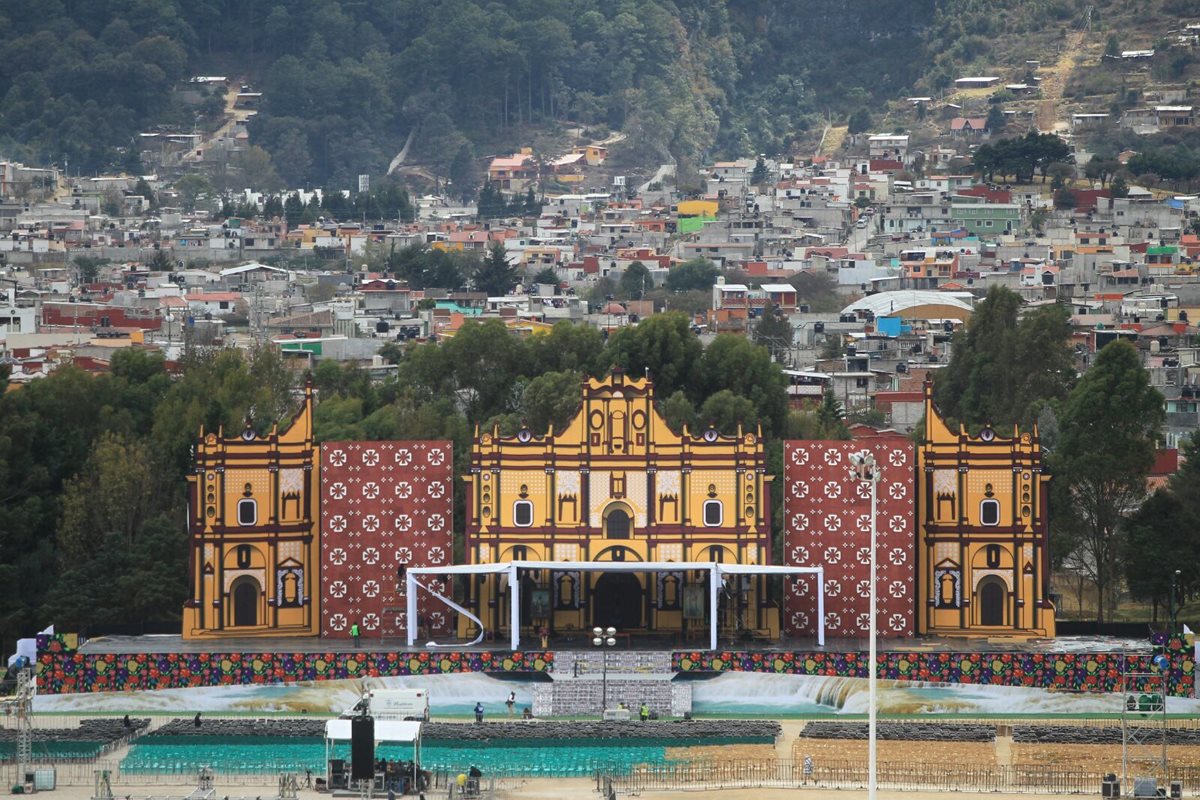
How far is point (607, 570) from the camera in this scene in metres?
75.8

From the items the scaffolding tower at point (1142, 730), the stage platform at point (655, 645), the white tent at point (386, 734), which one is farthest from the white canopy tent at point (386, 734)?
the scaffolding tower at point (1142, 730)

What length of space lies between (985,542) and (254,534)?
1746cm

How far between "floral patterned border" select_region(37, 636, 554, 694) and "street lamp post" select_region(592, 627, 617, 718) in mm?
1242

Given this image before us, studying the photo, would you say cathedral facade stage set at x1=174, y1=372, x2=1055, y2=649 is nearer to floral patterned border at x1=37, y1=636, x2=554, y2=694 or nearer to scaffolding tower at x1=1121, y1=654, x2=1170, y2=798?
floral patterned border at x1=37, y1=636, x2=554, y2=694

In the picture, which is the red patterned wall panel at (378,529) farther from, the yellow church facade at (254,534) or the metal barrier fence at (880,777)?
the metal barrier fence at (880,777)

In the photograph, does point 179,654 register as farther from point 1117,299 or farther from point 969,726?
point 1117,299

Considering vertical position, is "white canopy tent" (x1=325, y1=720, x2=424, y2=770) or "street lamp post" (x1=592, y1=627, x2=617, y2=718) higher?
"street lamp post" (x1=592, y1=627, x2=617, y2=718)

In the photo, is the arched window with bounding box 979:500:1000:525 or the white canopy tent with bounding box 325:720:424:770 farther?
the arched window with bounding box 979:500:1000:525

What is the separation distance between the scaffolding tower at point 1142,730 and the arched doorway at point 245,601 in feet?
67.5

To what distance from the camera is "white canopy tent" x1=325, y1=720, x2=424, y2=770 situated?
66.2 meters

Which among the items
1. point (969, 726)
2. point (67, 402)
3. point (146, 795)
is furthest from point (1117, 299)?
point (146, 795)

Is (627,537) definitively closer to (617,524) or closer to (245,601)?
(617,524)

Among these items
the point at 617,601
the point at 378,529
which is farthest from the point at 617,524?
the point at 378,529

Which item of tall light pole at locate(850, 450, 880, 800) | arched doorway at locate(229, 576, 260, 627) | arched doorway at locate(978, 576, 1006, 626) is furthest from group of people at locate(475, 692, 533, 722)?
arched doorway at locate(978, 576, 1006, 626)
